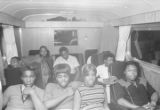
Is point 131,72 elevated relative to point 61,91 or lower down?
elevated

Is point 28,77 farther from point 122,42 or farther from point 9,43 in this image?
point 9,43

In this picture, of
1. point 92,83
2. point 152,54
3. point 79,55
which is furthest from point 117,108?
point 79,55

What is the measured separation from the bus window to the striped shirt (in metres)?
1.77

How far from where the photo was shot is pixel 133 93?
3012mm

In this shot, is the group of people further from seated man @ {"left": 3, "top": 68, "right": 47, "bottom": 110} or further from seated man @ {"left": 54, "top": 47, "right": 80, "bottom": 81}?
seated man @ {"left": 54, "top": 47, "right": 80, "bottom": 81}

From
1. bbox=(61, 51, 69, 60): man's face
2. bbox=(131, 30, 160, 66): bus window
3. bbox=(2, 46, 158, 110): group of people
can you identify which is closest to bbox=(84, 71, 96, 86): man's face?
bbox=(2, 46, 158, 110): group of people

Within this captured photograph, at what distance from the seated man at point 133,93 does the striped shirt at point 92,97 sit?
31 centimetres

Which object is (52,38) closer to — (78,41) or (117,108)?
(78,41)

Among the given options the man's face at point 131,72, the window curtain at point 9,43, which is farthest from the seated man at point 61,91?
the window curtain at point 9,43

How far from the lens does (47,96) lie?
277 centimetres

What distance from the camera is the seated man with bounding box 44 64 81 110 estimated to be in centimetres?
271

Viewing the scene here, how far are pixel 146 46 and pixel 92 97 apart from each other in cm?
241

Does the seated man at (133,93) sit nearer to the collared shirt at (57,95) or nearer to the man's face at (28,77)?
the collared shirt at (57,95)

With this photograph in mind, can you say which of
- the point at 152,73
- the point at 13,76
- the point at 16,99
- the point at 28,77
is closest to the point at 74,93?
the point at 28,77
